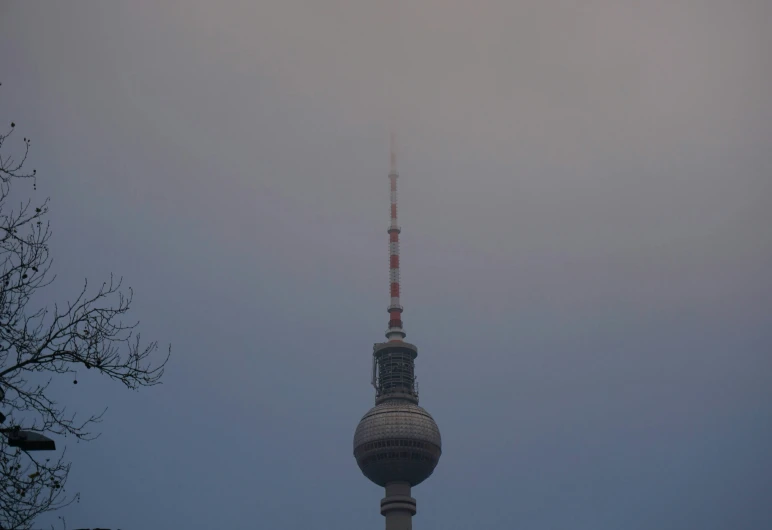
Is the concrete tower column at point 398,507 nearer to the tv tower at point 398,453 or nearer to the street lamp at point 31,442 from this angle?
the tv tower at point 398,453

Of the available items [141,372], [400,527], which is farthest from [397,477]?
[141,372]

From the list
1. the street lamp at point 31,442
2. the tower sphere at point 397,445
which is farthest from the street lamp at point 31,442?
the tower sphere at point 397,445

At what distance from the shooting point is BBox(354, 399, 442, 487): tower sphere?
187 metres

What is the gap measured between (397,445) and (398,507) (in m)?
13.0

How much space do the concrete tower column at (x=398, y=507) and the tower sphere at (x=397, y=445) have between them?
191 centimetres

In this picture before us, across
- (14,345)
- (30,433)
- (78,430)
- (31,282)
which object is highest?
(31,282)

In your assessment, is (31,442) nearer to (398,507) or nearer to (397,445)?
(397,445)

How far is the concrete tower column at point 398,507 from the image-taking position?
615ft

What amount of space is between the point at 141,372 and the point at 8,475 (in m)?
3.89

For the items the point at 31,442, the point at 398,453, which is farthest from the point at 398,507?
the point at 31,442

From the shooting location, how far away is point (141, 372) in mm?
22719

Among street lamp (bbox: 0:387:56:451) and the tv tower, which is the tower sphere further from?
street lamp (bbox: 0:387:56:451)

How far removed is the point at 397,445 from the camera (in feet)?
614

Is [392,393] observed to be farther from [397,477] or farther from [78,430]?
[78,430]
